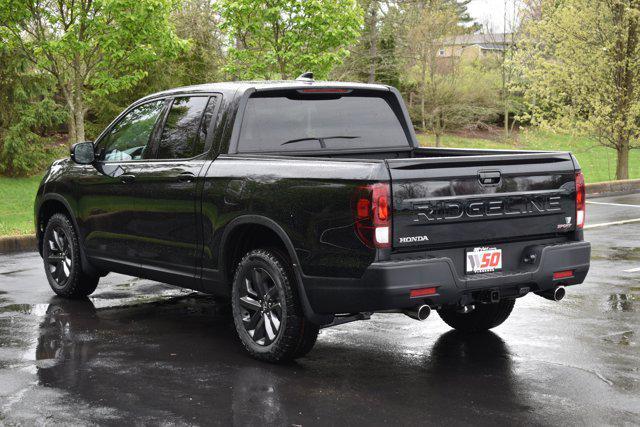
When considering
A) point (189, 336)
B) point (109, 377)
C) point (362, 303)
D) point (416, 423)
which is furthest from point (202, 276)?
point (416, 423)

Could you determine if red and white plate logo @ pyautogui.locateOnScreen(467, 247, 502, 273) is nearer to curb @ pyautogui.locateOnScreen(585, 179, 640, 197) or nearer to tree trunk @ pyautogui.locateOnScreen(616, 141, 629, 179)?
curb @ pyautogui.locateOnScreen(585, 179, 640, 197)

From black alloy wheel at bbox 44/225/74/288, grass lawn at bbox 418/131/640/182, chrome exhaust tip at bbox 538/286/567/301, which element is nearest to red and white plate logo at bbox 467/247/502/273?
chrome exhaust tip at bbox 538/286/567/301

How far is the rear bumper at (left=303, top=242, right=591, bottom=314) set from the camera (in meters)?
5.39

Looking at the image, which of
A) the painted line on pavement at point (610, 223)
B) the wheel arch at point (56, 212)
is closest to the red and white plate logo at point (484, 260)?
the wheel arch at point (56, 212)

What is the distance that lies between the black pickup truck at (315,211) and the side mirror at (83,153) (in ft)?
0.06

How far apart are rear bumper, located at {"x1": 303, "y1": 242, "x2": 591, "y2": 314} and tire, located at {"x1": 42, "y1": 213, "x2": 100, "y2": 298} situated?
129 inches

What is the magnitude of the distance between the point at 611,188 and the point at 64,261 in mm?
15243

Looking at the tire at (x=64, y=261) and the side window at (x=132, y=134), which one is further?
the tire at (x=64, y=261)

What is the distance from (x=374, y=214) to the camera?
17.6 feet

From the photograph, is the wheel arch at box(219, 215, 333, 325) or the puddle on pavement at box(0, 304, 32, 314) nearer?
the wheel arch at box(219, 215, 333, 325)

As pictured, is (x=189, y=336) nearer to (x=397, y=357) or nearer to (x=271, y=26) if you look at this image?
(x=397, y=357)

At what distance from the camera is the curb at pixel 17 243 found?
12.0 meters

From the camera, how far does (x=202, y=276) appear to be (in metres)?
6.75

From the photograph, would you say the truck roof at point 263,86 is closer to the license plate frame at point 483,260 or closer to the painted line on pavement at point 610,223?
the license plate frame at point 483,260
